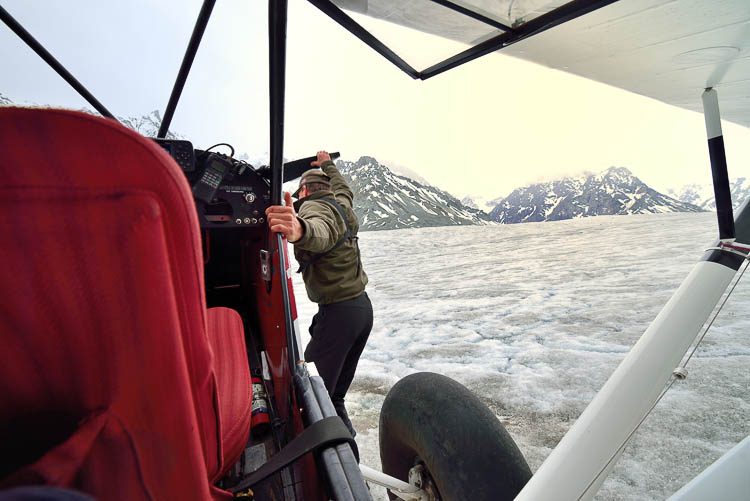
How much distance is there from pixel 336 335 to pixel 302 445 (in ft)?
4.24

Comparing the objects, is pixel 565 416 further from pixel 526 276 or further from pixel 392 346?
pixel 526 276

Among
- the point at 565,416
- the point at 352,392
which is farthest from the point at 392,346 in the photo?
the point at 565,416

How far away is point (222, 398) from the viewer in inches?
37.8

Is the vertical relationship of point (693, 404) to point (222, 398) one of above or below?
below

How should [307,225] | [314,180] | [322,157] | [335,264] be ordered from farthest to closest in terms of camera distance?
1. [322,157]
2. [314,180]
3. [335,264]
4. [307,225]

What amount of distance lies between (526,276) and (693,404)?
4904 millimetres

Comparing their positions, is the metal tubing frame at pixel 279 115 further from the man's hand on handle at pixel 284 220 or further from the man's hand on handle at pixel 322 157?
the man's hand on handle at pixel 322 157

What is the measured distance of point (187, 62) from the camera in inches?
77.9

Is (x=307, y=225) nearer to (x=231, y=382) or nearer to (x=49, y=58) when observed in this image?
(x=231, y=382)

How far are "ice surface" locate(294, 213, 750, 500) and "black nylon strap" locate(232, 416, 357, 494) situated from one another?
1220 mm

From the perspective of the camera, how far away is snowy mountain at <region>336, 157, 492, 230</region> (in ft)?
193

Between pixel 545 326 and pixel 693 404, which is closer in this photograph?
pixel 693 404

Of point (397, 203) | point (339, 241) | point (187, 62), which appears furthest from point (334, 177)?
point (397, 203)

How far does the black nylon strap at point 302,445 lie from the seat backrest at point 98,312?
259mm
